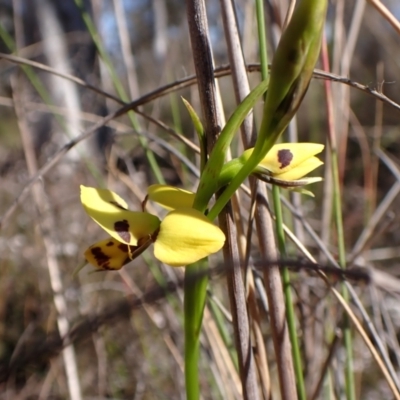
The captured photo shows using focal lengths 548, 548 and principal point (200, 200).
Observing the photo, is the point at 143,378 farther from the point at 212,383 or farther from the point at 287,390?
the point at 287,390

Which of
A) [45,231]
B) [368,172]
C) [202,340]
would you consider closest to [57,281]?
[45,231]

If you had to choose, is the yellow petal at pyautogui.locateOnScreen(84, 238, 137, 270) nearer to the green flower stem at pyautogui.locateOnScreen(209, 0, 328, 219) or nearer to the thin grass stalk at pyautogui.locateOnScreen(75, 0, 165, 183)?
the green flower stem at pyautogui.locateOnScreen(209, 0, 328, 219)

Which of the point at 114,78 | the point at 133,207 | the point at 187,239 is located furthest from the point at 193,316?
the point at 133,207

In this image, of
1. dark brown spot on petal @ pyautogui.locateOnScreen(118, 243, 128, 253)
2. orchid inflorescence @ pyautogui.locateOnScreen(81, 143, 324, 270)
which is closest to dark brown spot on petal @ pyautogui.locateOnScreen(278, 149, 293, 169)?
orchid inflorescence @ pyautogui.locateOnScreen(81, 143, 324, 270)

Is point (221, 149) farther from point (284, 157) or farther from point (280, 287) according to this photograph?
point (280, 287)

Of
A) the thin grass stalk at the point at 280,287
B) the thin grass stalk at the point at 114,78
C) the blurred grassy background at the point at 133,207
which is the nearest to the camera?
the thin grass stalk at the point at 280,287

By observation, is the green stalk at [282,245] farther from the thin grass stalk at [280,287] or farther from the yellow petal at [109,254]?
the yellow petal at [109,254]

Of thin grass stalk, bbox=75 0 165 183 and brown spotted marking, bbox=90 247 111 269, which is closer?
brown spotted marking, bbox=90 247 111 269

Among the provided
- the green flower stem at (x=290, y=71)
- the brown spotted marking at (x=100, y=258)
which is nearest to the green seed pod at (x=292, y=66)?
the green flower stem at (x=290, y=71)
